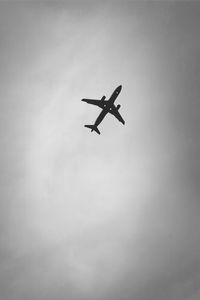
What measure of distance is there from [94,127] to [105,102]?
769 inches

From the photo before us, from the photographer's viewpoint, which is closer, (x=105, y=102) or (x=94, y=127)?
(x=105, y=102)

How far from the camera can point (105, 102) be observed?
126m

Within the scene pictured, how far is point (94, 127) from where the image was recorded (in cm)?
14325
